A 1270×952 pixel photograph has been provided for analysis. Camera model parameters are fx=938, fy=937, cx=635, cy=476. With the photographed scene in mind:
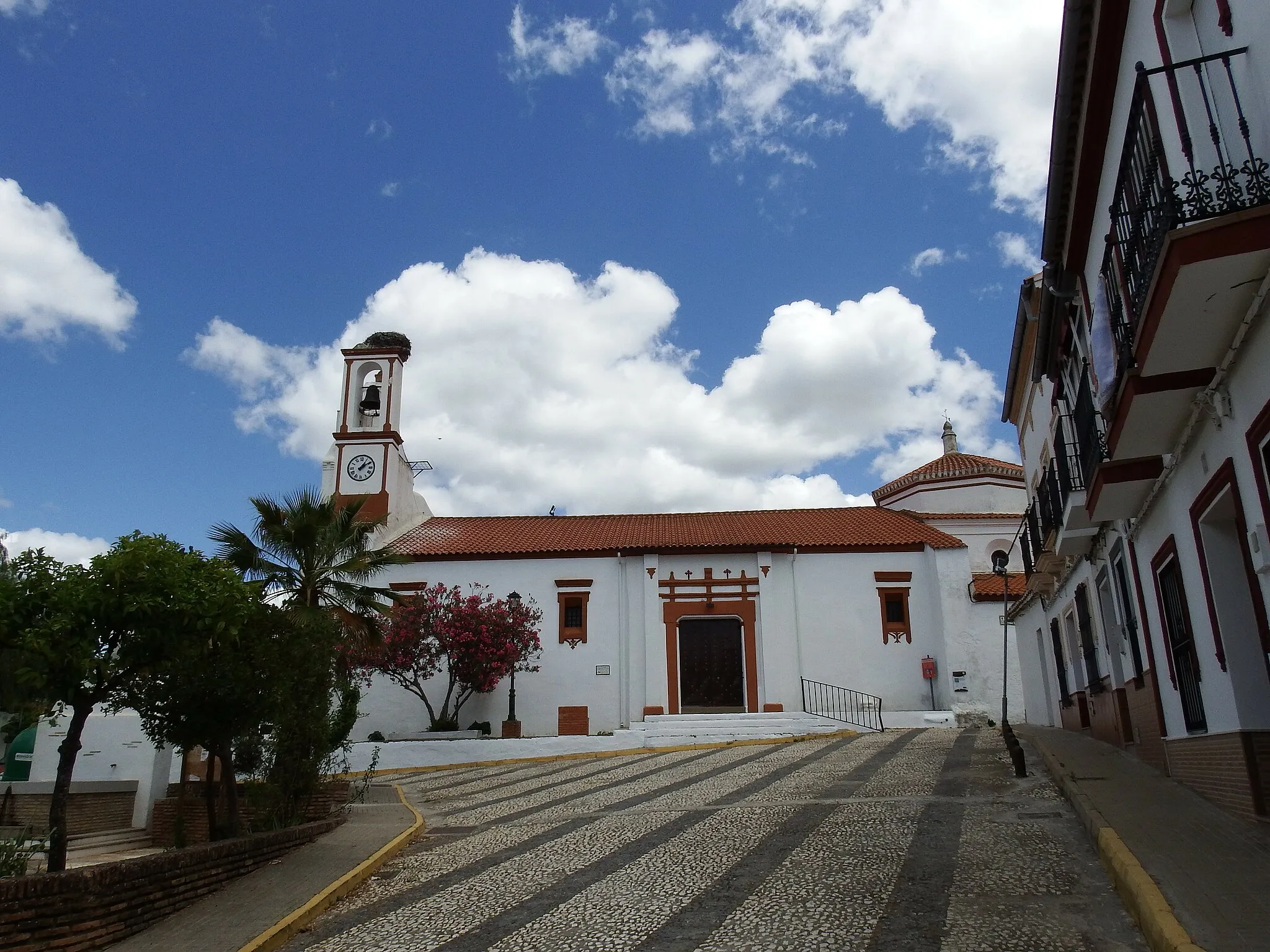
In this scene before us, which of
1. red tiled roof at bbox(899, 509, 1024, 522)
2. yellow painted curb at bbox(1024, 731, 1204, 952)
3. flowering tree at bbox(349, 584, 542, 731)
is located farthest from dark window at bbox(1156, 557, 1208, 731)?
red tiled roof at bbox(899, 509, 1024, 522)

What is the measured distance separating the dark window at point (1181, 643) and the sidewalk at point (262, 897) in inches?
307

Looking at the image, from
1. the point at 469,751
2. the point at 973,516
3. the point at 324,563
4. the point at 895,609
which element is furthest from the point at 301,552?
the point at 973,516

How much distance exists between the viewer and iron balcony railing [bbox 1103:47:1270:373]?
510cm

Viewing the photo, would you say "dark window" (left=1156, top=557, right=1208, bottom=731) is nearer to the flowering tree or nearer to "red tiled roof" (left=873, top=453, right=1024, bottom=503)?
the flowering tree

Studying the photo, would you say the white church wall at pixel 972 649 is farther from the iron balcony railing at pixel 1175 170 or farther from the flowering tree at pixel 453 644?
the iron balcony railing at pixel 1175 170

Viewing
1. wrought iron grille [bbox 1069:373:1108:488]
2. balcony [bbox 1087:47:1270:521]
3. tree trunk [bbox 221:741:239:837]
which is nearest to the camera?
balcony [bbox 1087:47:1270:521]

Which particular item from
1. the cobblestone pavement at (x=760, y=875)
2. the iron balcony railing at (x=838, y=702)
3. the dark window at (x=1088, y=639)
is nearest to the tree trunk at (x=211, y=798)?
the cobblestone pavement at (x=760, y=875)

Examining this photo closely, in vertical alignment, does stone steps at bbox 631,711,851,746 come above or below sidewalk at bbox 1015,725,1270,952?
above

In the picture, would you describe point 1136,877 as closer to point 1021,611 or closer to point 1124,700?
point 1124,700

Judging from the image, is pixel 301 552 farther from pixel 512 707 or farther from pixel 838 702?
pixel 838 702

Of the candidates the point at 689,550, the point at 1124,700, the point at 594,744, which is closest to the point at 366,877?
the point at 1124,700

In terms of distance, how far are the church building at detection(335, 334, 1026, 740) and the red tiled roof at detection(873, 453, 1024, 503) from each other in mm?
4996

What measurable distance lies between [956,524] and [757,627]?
30.4 feet

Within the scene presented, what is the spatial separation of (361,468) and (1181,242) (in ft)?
86.1
